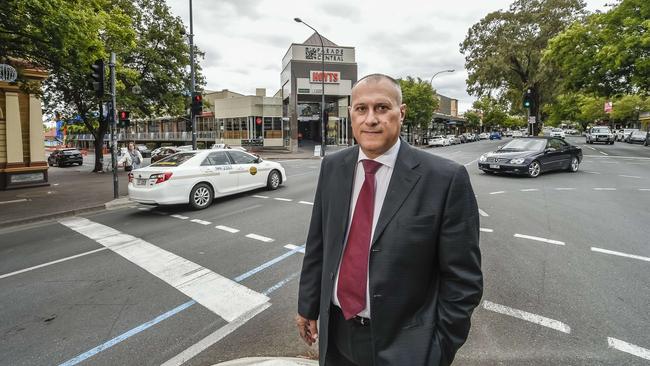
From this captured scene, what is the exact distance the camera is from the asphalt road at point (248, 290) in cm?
291

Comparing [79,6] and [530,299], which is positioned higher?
[79,6]

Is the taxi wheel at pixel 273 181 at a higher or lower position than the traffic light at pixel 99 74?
lower

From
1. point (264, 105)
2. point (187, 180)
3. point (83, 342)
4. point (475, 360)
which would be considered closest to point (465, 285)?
point (475, 360)

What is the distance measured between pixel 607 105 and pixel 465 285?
74.6m

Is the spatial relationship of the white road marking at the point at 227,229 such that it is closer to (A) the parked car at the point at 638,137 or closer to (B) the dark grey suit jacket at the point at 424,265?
(B) the dark grey suit jacket at the point at 424,265

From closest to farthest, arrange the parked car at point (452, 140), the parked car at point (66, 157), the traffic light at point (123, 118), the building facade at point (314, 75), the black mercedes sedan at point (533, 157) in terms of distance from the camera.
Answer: the black mercedes sedan at point (533, 157)
the traffic light at point (123, 118)
the parked car at point (66, 157)
the building facade at point (314, 75)
the parked car at point (452, 140)

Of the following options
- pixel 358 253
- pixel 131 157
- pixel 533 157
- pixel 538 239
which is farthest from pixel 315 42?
pixel 358 253

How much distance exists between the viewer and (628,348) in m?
2.78

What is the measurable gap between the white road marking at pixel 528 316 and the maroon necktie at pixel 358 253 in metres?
2.42

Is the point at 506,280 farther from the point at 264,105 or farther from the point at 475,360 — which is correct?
the point at 264,105

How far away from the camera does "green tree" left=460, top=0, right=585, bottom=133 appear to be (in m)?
32.8

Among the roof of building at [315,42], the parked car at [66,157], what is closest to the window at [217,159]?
the parked car at [66,157]

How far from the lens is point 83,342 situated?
311 centimetres

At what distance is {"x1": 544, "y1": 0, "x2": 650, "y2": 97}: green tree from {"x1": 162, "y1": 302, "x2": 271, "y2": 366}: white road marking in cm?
2535
